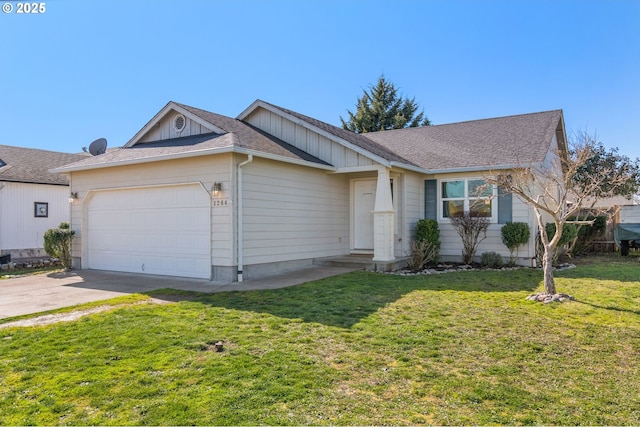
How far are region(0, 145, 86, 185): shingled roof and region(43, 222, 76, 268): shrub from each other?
4.89 meters

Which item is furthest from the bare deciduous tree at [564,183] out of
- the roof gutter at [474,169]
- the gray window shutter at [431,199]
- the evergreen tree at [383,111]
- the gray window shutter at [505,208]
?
the evergreen tree at [383,111]

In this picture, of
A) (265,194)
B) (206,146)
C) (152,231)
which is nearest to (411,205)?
(265,194)

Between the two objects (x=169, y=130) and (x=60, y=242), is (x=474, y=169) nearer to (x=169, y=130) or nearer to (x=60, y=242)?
(x=169, y=130)

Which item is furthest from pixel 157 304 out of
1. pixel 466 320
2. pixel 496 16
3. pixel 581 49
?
pixel 581 49

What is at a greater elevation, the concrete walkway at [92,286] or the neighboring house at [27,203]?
the neighboring house at [27,203]

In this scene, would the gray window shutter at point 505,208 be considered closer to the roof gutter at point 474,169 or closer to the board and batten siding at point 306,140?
the roof gutter at point 474,169

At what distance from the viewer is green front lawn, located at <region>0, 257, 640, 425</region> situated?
3232 mm

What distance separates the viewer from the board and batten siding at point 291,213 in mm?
9602

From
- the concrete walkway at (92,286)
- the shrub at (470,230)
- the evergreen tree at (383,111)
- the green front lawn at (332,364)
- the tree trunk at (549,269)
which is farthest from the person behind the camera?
the evergreen tree at (383,111)

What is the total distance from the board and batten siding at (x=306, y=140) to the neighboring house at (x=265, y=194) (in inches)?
1.2

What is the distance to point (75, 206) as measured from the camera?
12.2 m

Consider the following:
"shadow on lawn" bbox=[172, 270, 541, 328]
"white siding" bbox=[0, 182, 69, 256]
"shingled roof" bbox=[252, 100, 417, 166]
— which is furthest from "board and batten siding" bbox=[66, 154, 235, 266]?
"white siding" bbox=[0, 182, 69, 256]

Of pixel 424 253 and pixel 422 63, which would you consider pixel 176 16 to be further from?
pixel 422 63

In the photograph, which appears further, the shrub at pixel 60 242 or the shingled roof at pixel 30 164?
the shingled roof at pixel 30 164
